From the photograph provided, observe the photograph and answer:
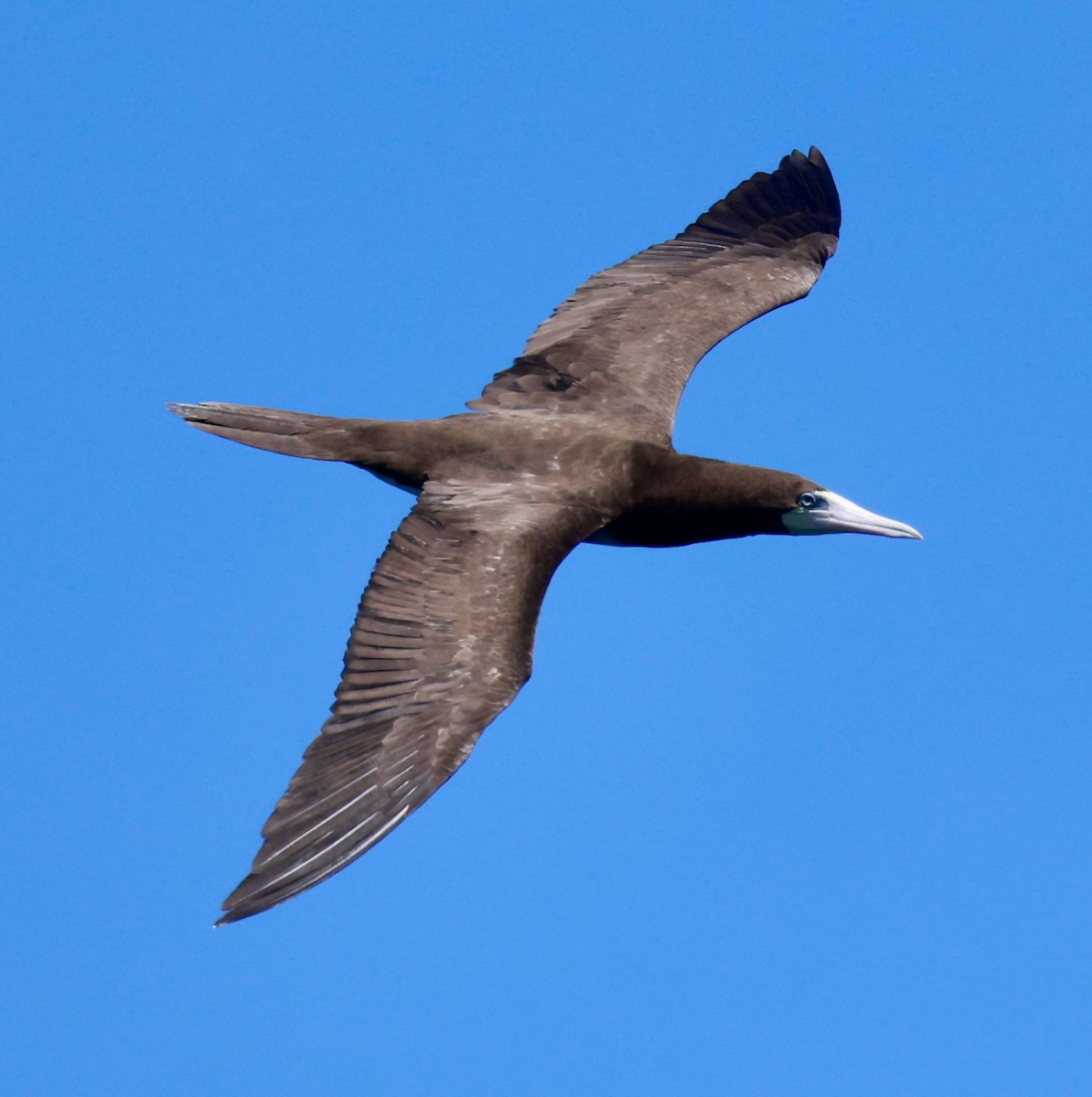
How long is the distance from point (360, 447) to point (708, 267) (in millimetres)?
3352

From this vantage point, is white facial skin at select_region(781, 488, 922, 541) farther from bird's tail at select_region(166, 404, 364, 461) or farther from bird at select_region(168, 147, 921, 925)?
bird's tail at select_region(166, 404, 364, 461)

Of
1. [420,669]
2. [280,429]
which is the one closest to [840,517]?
[420,669]

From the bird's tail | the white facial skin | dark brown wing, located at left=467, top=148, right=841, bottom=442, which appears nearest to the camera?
the bird's tail

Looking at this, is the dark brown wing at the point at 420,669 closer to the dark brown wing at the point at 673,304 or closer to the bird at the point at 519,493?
the bird at the point at 519,493

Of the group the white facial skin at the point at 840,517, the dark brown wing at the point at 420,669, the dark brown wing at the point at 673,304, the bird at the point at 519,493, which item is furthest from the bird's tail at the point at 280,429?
the white facial skin at the point at 840,517

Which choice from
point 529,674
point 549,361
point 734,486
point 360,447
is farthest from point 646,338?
point 529,674

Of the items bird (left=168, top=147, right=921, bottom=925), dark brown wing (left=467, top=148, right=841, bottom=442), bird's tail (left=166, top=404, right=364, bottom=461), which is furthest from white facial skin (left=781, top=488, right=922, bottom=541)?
bird's tail (left=166, top=404, right=364, bottom=461)

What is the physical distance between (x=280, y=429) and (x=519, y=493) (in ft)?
4.97

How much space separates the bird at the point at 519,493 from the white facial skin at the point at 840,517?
12 mm

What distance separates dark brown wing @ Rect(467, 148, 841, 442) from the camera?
11133 mm

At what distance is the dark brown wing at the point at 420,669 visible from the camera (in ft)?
27.0

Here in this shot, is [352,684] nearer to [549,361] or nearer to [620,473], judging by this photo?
[620,473]

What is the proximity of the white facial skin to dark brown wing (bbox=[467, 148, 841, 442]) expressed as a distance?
3.20 ft

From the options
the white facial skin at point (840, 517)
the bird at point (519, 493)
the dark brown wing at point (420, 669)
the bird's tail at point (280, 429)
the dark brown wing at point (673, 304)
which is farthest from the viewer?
the dark brown wing at point (673, 304)
